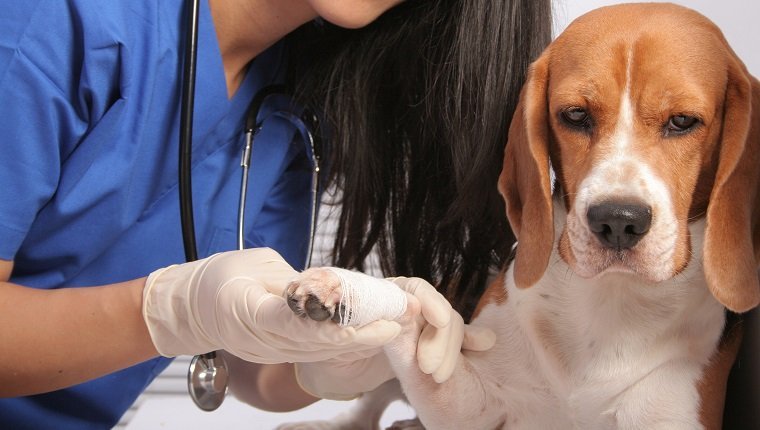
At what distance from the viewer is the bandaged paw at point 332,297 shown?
106 centimetres

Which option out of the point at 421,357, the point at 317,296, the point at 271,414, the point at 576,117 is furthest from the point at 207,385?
the point at 271,414

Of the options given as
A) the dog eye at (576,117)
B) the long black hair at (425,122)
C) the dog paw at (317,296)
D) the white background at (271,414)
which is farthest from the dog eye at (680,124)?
the white background at (271,414)

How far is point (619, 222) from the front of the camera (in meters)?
1.13

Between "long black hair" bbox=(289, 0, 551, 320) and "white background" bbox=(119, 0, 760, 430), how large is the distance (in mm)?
341

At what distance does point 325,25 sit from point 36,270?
0.70 m

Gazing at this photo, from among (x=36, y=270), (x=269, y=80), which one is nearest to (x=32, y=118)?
(x=36, y=270)

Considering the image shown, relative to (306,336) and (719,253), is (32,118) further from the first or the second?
(719,253)

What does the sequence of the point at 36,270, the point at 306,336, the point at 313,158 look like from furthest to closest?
the point at 313,158 → the point at 36,270 → the point at 306,336

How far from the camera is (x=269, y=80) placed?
5.69ft

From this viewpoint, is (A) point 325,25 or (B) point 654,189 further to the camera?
(A) point 325,25

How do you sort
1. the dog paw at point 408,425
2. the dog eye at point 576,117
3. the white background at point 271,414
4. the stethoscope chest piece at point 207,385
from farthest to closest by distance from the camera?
the white background at point 271,414
the dog paw at point 408,425
the stethoscope chest piece at point 207,385
the dog eye at point 576,117

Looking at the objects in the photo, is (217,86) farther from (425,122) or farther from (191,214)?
(425,122)

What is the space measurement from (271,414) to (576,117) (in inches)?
54.6

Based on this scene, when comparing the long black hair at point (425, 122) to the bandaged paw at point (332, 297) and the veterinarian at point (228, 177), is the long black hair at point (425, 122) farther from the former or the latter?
the bandaged paw at point (332, 297)
